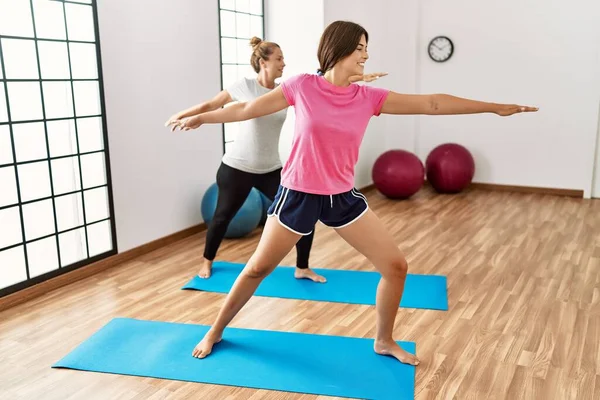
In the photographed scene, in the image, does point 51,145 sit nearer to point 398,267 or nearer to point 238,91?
point 238,91

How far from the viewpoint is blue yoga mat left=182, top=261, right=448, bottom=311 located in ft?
11.0

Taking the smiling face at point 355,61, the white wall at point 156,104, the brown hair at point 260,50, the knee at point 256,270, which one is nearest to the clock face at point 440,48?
the white wall at point 156,104

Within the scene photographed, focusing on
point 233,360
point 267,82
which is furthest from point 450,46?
point 233,360

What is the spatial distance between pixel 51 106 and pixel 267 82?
130 centimetres

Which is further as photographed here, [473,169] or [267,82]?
[473,169]

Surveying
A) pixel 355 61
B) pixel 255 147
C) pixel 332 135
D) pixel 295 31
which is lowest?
pixel 255 147

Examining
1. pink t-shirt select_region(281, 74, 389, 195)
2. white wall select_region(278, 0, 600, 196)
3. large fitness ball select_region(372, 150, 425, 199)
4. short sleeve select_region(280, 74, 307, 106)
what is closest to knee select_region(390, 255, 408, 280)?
pink t-shirt select_region(281, 74, 389, 195)

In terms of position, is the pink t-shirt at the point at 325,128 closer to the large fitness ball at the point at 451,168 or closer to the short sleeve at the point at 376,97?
the short sleeve at the point at 376,97

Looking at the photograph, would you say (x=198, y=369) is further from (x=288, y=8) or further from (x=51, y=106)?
(x=288, y=8)

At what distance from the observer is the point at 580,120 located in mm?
6172

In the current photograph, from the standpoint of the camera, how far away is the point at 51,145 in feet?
11.7

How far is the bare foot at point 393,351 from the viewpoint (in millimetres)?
2590

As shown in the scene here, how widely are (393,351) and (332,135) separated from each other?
1033mm

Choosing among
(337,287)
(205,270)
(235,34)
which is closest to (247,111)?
(337,287)
